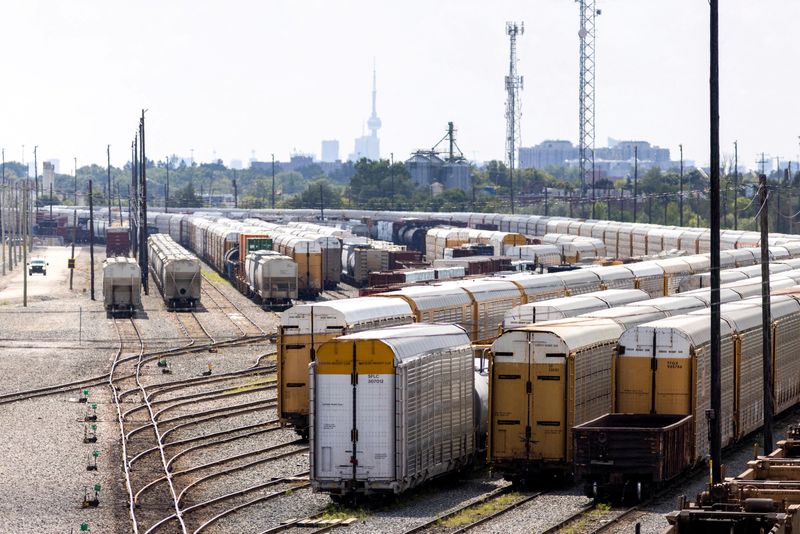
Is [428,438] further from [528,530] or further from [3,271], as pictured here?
[3,271]

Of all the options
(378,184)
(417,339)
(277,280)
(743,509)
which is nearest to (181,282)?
(277,280)

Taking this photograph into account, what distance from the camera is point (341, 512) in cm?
2352

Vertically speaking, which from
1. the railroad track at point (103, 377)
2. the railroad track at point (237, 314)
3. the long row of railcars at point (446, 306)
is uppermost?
the long row of railcars at point (446, 306)

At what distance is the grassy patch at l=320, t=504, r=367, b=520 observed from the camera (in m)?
23.1

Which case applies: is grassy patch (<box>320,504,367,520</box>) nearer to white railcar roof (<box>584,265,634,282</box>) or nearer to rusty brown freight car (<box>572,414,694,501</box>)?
rusty brown freight car (<box>572,414,694,501</box>)

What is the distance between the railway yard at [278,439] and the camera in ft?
76.2

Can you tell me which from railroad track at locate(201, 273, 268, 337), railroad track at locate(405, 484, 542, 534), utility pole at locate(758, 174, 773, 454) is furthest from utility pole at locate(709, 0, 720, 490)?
railroad track at locate(201, 273, 268, 337)

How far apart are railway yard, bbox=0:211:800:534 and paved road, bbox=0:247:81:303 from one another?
29528mm

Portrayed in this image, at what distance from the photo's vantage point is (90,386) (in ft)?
135

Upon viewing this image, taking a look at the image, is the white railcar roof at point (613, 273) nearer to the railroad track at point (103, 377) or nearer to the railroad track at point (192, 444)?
the railroad track at point (192, 444)

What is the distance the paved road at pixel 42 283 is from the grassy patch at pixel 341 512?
54.3m

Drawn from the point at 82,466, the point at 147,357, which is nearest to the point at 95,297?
the point at 147,357

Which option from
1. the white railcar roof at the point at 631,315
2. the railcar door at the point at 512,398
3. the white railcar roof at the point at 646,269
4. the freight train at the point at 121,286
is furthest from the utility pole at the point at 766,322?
the freight train at the point at 121,286

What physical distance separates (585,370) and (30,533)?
1049 cm
